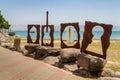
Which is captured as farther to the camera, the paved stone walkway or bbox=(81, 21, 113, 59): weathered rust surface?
bbox=(81, 21, 113, 59): weathered rust surface

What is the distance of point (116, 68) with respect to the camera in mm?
17859

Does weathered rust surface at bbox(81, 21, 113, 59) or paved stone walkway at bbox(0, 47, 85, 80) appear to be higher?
weathered rust surface at bbox(81, 21, 113, 59)

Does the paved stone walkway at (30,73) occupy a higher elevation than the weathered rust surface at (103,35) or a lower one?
lower

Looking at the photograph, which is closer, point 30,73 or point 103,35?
point 30,73

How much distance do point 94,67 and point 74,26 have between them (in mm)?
4672

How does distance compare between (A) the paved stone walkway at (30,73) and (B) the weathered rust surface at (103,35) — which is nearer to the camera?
(A) the paved stone walkway at (30,73)

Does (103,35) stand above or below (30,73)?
above

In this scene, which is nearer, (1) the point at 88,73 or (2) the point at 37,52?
(1) the point at 88,73

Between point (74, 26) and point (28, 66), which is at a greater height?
point (74, 26)

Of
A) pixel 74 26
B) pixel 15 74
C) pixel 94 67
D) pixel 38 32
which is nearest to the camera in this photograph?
pixel 15 74

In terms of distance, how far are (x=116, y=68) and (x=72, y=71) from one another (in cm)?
290

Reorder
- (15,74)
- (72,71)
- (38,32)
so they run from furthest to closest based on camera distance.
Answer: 1. (38,32)
2. (72,71)
3. (15,74)

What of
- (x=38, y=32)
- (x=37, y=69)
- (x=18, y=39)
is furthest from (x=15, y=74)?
(x=18, y=39)

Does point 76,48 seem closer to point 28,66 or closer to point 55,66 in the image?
point 55,66
